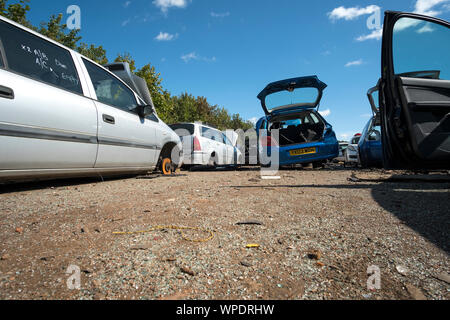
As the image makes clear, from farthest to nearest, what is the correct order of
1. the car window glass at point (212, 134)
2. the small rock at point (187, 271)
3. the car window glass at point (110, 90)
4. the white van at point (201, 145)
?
the car window glass at point (212, 134) → the white van at point (201, 145) → the car window glass at point (110, 90) → the small rock at point (187, 271)

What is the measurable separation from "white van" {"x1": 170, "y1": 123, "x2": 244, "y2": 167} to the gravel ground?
4.43 meters

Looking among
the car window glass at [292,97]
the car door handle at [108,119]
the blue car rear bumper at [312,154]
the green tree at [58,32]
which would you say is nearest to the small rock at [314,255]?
the car door handle at [108,119]

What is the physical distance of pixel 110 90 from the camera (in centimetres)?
350

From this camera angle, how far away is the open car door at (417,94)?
8.64ft

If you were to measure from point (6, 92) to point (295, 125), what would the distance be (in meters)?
6.84

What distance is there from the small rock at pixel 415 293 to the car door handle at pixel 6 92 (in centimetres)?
319

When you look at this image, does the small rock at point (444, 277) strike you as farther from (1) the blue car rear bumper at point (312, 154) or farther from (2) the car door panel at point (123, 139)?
(1) the blue car rear bumper at point (312, 154)

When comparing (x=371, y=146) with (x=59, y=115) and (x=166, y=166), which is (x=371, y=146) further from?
(x=59, y=115)

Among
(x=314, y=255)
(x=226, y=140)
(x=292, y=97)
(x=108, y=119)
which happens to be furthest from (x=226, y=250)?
(x=226, y=140)

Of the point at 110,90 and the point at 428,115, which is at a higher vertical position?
the point at 110,90

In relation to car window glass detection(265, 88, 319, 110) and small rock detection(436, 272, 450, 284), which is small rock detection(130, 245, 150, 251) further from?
car window glass detection(265, 88, 319, 110)
